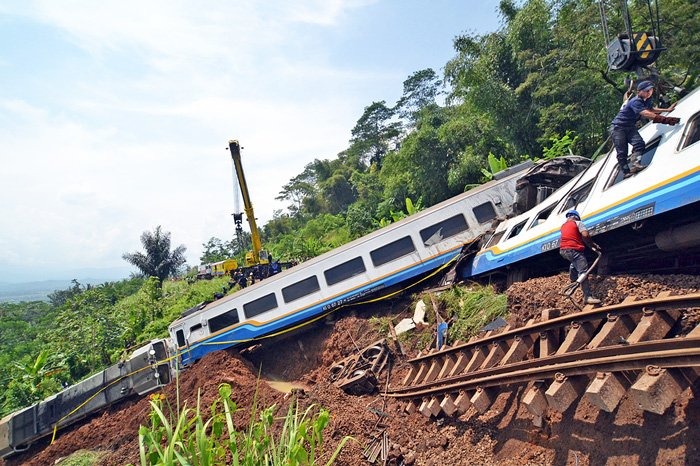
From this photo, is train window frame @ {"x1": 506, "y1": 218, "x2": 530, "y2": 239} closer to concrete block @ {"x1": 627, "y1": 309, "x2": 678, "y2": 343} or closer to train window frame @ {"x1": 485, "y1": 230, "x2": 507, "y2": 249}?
train window frame @ {"x1": 485, "y1": 230, "x2": 507, "y2": 249}

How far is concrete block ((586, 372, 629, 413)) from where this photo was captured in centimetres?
341

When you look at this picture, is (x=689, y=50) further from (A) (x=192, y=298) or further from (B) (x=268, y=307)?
(A) (x=192, y=298)

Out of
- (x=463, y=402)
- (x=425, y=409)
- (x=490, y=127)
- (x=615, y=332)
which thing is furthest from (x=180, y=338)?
(x=490, y=127)

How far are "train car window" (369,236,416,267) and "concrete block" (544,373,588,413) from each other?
6864 millimetres

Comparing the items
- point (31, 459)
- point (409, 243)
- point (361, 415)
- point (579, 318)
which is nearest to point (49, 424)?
point (31, 459)

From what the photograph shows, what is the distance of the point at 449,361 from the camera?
6352 millimetres

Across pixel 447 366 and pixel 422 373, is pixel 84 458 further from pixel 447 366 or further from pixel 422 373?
pixel 447 366

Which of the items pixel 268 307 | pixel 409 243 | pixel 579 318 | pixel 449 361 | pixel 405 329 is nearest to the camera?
pixel 579 318

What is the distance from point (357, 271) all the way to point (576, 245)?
6450mm

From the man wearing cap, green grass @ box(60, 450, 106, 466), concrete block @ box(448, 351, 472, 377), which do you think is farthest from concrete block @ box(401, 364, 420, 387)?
green grass @ box(60, 450, 106, 466)

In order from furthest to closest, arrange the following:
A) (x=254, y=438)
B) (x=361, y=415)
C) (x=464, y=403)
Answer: (x=361, y=415)
(x=464, y=403)
(x=254, y=438)

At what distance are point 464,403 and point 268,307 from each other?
7633mm

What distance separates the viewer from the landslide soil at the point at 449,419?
350 cm

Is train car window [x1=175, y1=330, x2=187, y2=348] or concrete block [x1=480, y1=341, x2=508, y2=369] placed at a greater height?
train car window [x1=175, y1=330, x2=187, y2=348]
